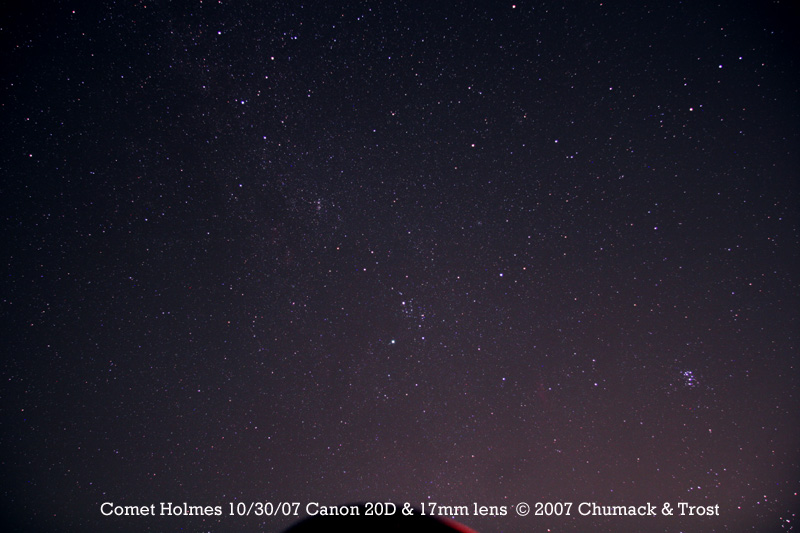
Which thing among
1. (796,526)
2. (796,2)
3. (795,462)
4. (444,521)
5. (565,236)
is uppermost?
(796,2)

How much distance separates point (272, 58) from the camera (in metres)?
1.80

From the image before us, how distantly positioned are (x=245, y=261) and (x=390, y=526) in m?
1.72

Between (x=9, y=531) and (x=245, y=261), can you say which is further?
(x=9, y=531)

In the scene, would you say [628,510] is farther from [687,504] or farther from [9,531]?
[9,531]

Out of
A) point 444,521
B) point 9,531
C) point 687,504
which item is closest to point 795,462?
point 687,504

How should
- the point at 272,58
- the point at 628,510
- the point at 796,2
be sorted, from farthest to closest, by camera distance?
the point at 628,510 < the point at 272,58 < the point at 796,2

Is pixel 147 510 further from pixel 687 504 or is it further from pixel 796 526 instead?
pixel 796 526

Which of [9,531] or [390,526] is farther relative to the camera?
[9,531]

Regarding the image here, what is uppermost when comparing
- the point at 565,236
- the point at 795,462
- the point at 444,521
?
the point at 565,236

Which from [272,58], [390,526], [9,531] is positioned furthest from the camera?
[9,531]

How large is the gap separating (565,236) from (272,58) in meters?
1.84

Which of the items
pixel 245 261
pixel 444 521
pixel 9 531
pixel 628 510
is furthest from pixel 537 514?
pixel 9 531

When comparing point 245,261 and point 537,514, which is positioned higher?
point 245,261

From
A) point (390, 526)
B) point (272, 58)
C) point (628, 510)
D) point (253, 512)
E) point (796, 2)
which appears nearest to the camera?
point (390, 526)
